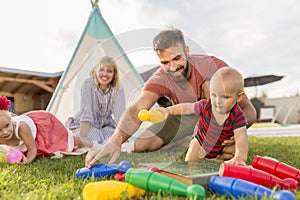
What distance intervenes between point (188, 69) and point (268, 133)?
7.90 ft

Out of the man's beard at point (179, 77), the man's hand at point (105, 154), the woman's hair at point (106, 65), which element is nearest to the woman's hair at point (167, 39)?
the man's beard at point (179, 77)

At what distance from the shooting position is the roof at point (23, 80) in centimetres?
507

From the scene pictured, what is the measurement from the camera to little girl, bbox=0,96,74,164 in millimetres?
1584

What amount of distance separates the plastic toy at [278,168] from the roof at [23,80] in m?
4.65

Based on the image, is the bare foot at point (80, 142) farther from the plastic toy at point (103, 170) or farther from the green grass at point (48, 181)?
the plastic toy at point (103, 170)

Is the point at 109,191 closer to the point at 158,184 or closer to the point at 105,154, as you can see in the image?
the point at 158,184

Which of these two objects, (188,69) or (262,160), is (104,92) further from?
(262,160)

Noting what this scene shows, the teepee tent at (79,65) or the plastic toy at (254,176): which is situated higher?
the teepee tent at (79,65)

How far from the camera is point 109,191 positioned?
740 mm

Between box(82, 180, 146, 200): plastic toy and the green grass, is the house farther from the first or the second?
box(82, 180, 146, 200): plastic toy

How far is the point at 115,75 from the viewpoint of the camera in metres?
1.95

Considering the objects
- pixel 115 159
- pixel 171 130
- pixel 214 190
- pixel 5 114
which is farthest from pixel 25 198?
pixel 171 130

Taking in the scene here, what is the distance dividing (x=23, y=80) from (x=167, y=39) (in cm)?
472

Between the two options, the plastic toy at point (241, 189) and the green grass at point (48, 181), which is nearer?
the plastic toy at point (241, 189)
